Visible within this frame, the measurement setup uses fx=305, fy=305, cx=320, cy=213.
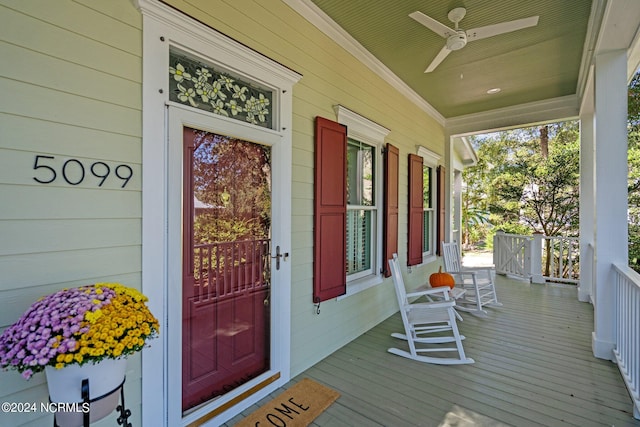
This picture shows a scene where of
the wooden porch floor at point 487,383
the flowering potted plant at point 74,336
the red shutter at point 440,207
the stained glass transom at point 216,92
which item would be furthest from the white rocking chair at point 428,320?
the red shutter at point 440,207

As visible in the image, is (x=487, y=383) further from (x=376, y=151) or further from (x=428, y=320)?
(x=376, y=151)

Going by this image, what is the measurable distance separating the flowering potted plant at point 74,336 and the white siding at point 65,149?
0.29 metres

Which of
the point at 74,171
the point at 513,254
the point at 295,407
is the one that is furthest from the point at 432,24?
the point at 513,254

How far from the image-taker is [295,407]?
2158mm

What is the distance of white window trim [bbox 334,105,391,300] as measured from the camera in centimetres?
318

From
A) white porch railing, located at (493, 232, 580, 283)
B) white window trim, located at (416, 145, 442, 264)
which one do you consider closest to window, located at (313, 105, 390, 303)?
white window trim, located at (416, 145, 442, 264)

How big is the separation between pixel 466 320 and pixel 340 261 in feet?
6.78

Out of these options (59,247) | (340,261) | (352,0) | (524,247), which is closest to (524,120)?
(524,247)

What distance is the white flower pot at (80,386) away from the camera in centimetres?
110

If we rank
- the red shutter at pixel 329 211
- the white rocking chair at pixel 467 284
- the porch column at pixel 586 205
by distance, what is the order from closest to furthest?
the red shutter at pixel 329 211, the white rocking chair at pixel 467 284, the porch column at pixel 586 205

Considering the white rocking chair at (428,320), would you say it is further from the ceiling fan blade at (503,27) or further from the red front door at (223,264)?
the ceiling fan blade at (503,27)

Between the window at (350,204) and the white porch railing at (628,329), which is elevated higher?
the window at (350,204)

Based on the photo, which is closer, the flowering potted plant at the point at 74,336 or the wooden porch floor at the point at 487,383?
the flowering potted plant at the point at 74,336

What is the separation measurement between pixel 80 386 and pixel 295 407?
1465 mm
